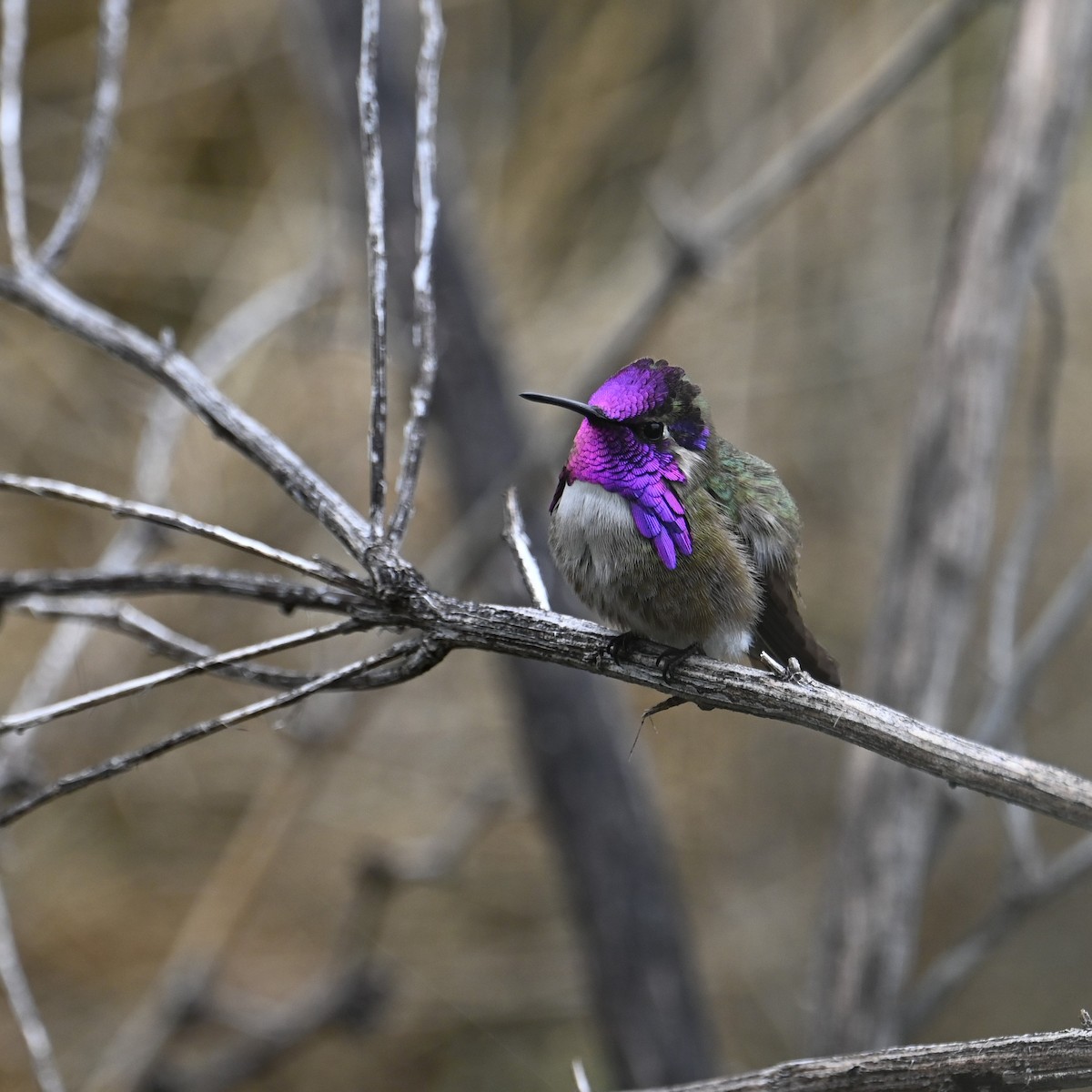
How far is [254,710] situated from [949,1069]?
673 mm

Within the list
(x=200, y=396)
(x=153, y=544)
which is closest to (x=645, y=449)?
(x=200, y=396)

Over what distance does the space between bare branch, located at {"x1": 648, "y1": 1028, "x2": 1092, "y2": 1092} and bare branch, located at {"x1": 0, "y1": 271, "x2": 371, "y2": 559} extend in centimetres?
62

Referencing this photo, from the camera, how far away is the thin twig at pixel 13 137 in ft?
5.41

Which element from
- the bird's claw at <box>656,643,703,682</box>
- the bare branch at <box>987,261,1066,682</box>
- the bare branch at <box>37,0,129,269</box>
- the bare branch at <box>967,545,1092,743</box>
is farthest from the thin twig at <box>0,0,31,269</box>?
the bare branch at <box>967,545,1092,743</box>

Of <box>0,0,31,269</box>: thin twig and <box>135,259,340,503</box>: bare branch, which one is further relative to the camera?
<box>135,259,340,503</box>: bare branch

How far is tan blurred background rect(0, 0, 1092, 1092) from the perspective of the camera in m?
4.39

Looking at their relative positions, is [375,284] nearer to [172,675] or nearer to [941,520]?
[172,675]

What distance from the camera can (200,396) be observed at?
4.39 feet

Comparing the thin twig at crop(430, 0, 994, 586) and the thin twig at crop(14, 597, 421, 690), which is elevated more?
the thin twig at crop(430, 0, 994, 586)

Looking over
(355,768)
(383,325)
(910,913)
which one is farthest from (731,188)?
(383,325)

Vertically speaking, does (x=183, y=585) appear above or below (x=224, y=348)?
below

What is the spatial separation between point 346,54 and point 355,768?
8.82 ft

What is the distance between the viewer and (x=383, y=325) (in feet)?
3.69

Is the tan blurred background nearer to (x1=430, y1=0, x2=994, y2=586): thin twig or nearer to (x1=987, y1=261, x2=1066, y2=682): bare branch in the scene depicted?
(x1=430, y1=0, x2=994, y2=586): thin twig
